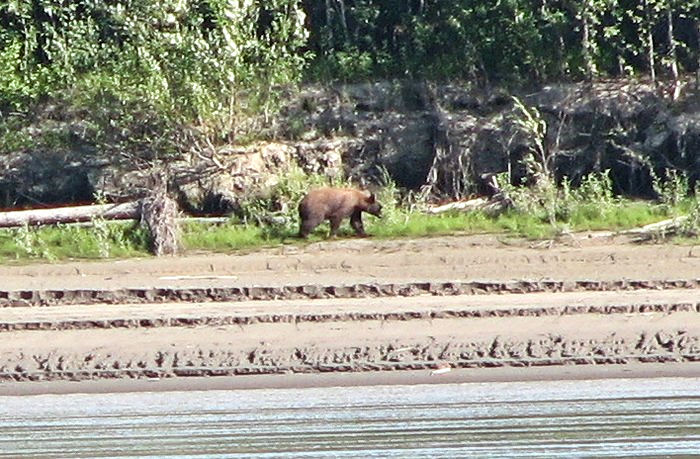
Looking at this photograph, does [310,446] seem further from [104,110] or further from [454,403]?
[104,110]

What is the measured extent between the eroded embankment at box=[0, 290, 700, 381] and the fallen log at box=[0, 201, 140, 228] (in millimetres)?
4022

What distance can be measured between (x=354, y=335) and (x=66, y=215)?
21.8 ft

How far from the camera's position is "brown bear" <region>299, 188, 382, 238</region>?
1770 centimetres

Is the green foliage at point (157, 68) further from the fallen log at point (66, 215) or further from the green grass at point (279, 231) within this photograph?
the green grass at point (279, 231)

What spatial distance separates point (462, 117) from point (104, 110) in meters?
4.34

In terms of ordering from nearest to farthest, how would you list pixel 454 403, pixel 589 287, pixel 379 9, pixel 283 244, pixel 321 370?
1. pixel 454 403
2. pixel 321 370
3. pixel 589 287
4. pixel 283 244
5. pixel 379 9

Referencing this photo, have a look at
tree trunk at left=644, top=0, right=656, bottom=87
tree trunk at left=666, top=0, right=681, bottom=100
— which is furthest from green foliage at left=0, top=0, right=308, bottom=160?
tree trunk at left=666, top=0, right=681, bottom=100

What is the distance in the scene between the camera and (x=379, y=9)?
828 inches

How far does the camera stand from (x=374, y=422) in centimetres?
1034

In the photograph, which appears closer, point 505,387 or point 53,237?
point 505,387

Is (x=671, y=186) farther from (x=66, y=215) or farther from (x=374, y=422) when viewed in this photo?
(x=374, y=422)

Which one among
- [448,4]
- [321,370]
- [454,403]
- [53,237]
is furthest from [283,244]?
[454,403]

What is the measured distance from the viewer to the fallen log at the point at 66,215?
18.0m

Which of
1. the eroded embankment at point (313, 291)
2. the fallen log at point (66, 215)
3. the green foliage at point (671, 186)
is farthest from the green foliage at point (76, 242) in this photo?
the green foliage at point (671, 186)
